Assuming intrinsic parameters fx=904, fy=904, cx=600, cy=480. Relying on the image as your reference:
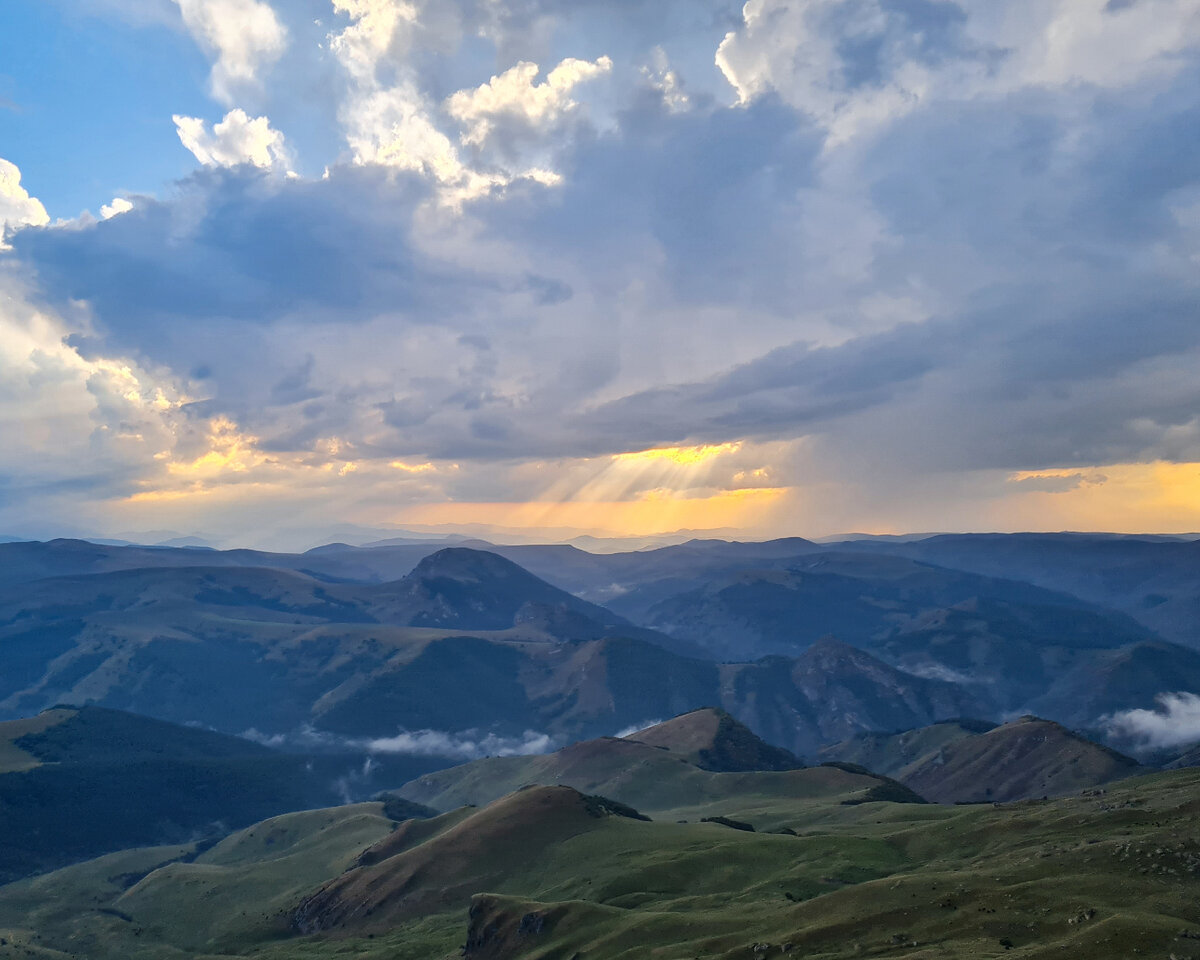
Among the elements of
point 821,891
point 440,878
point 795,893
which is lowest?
point 440,878

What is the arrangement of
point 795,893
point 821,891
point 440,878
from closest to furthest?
point 821,891 < point 795,893 < point 440,878

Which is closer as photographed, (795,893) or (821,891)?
(821,891)

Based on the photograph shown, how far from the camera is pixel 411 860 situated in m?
200

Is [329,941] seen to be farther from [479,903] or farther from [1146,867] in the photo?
[1146,867]

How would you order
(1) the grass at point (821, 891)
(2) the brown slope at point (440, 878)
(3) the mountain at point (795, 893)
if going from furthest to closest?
(2) the brown slope at point (440, 878) < (3) the mountain at point (795, 893) < (1) the grass at point (821, 891)

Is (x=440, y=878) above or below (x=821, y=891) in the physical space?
below

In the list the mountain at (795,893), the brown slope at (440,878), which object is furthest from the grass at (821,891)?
the brown slope at (440,878)

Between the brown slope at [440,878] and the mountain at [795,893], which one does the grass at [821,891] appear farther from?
the brown slope at [440,878]

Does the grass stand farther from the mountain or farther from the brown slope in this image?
the brown slope

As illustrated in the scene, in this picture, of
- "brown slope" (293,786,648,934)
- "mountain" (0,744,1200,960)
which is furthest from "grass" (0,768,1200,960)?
"brown slope" (293,786,648,934)

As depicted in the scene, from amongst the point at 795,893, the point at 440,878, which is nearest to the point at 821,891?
the point at 795,893

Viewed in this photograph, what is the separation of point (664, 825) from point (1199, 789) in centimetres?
10480

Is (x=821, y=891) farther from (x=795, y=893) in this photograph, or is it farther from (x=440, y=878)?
(x=440, y=878)

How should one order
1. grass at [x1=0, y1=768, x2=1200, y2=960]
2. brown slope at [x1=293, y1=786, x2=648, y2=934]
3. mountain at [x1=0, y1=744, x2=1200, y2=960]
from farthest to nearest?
brown slope at [x1=293, y1=786, x2=648, y2=934]
mountain at [x1=0, y1=744, x2=1200, y2=960]
grass at [x1=0, y1=768, x2=1200, y2=960]
